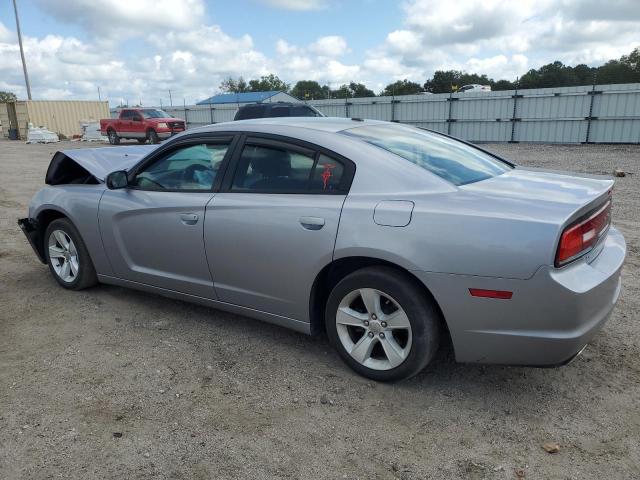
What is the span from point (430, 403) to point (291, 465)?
90 cm

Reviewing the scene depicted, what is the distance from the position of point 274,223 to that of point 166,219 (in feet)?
3.31

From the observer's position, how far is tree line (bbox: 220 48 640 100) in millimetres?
55656

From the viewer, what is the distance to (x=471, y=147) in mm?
3980

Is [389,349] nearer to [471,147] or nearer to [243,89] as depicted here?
[471,147]

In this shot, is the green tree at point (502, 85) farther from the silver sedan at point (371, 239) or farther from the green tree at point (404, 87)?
the silver sedan at point (371, 239)

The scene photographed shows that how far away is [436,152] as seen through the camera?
3.42m

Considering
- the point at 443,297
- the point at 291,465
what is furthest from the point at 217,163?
the point at 291,465

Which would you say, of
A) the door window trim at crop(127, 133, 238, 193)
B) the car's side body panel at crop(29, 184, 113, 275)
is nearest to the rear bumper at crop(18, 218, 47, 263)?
the car's side body panel at crop(29, 184, 113, 275)

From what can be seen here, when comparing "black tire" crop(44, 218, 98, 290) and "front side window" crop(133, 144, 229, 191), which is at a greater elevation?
"front side window" crop(133, 144, 229, 191)

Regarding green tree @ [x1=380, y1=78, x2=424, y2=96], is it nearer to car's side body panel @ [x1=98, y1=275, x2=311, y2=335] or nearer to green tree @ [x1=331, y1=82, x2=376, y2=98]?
green tree @ [x1=331, y1=82, x2=376, y2=98]

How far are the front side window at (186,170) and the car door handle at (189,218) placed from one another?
210 millimetres

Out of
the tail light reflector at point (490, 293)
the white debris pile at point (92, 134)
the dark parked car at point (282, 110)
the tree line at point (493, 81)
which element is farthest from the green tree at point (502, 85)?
the tail light reflector at point (490, 293)

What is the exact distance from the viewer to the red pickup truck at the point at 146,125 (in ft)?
83.3

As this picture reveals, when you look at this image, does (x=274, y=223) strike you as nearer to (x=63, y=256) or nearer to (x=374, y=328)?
(x=374, y=328)
